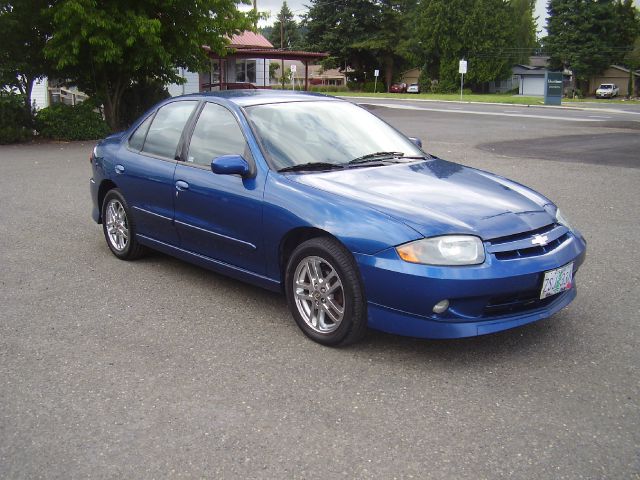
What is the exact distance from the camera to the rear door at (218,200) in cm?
471

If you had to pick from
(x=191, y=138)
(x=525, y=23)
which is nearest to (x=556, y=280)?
(x=191, y=138)

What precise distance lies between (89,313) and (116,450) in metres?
1.98

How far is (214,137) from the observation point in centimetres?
523

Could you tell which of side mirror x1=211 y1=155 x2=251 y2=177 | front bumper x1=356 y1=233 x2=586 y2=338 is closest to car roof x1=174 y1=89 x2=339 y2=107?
side mirror x1=211 y1=155 x2=251 y2=177

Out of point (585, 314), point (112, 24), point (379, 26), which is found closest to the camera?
point (585, 314)

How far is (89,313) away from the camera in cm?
493

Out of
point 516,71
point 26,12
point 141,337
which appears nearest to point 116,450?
point 141,337

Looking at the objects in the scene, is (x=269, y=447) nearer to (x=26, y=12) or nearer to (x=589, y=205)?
(x=589, y=205)

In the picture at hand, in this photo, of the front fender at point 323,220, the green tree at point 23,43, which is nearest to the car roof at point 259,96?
the front fender at point 323,220

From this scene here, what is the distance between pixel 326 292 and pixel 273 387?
74 centimetres

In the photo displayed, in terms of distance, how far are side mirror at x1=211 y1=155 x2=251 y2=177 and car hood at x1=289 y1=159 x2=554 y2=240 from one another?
35 cm

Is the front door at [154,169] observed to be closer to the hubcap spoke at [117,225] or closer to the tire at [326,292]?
the hubcap spoke at [117,225]

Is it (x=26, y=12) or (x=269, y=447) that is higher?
(x=26, y=12)

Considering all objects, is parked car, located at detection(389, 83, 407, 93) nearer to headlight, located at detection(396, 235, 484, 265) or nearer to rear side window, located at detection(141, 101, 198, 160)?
rear side window, located at detection(141, 101, 198, 160)
